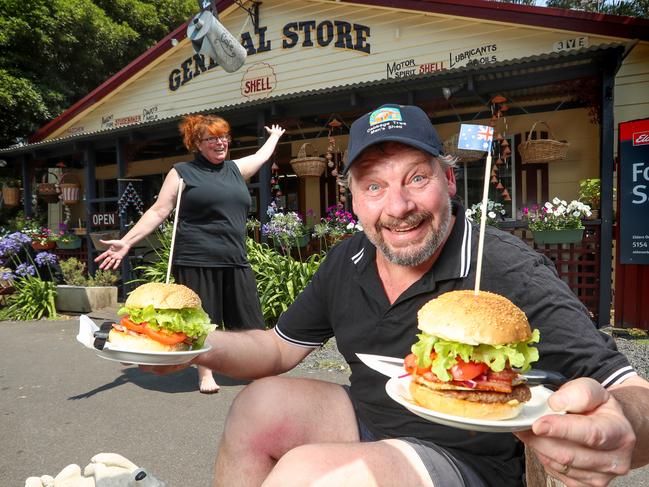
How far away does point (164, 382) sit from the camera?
5.17 meters

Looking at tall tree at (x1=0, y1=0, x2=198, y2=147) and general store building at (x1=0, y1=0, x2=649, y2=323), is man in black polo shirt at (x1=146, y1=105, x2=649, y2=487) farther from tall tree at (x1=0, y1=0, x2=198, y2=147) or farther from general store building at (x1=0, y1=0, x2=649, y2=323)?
tall tree at (x1=0, y1=0, x2=198, y2=147)

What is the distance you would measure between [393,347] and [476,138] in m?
0.81

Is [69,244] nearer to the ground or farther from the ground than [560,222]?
nearer to the ground

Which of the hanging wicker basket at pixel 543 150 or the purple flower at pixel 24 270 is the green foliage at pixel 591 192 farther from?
the purple flower at pixel 24 270

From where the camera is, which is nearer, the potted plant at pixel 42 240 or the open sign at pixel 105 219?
the open sign at pixel 105 219

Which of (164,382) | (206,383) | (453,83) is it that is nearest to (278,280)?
(164,382)

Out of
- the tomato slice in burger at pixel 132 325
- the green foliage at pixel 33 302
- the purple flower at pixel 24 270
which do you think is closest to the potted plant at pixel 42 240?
the purple flower at pixel 24 270

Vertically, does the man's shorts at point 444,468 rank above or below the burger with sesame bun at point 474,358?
below

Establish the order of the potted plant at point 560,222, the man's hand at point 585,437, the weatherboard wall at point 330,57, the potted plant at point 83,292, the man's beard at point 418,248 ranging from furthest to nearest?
the potted plant at point 83,292 → the weatherboard wall at point 330,57 → the potted plant at point 560,222 → the man's beard at point 418,248 → the man's hand at point 585,437

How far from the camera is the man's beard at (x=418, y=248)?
1.91 m

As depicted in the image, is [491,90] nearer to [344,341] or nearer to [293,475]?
[344,341]

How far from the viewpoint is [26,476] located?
3246mm

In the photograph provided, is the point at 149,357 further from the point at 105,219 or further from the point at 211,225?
the point at 105,219

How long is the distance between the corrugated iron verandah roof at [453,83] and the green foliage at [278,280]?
113 inches
